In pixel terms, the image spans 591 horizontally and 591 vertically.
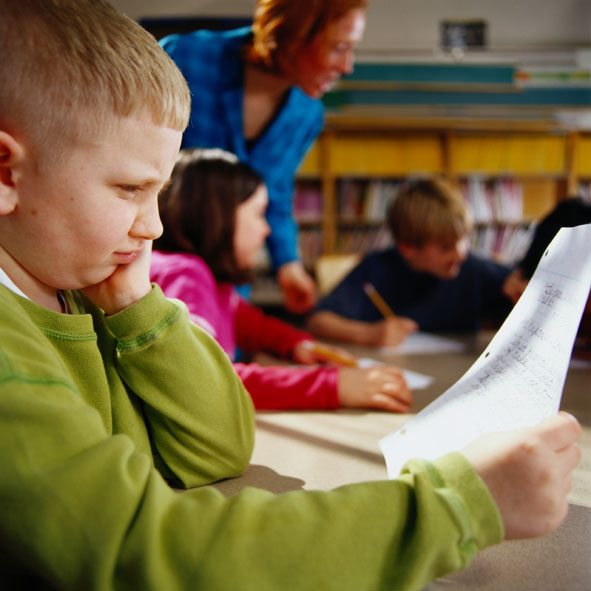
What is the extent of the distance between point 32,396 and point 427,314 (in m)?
1.74

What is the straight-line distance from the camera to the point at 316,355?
1.39 meters

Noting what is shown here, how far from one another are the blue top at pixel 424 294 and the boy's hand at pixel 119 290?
1.32 meters

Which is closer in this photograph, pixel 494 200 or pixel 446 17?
pixel 494 200


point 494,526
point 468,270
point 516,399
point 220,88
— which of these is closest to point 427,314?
point 468,270

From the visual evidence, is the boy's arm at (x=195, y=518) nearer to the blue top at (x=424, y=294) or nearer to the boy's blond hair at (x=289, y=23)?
the boy's blond hair at (x=289, y=23)

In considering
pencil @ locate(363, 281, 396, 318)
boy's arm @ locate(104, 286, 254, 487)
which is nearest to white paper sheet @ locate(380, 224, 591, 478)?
boy's arm @ locate(104, 286, 254, 487)

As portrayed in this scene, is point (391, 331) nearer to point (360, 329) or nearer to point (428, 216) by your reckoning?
point (360, 329)

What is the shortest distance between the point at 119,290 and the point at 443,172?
367 centimetres

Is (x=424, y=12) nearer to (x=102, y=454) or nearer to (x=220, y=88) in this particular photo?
(x=220, y=88)

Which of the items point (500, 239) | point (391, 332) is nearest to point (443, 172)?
point (500, 239)

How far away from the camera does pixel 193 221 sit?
1231 millimetres

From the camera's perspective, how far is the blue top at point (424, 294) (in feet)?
6.32

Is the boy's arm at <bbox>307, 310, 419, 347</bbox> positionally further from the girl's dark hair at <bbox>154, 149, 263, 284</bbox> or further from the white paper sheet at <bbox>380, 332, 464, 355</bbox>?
the girl's dark hair at <bbox>154, 149, 263, 284</bbox>

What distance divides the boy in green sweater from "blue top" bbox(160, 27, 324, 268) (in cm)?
86
